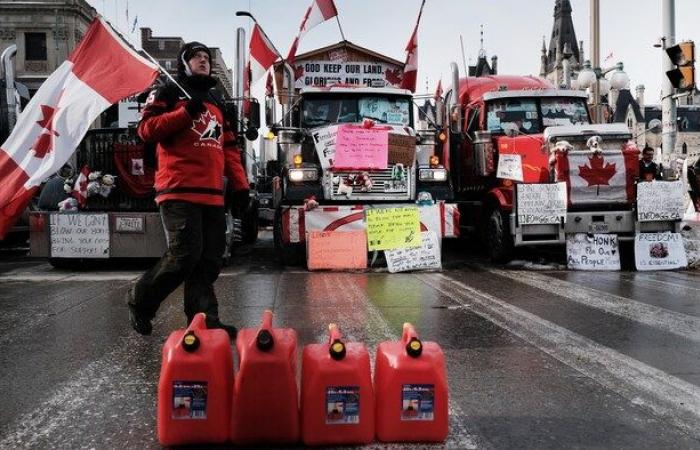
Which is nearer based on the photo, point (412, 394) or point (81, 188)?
point (412, 394)

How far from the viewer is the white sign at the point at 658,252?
10.2 metres

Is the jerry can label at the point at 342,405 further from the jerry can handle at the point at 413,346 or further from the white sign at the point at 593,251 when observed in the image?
the white sign at the point at 593,251

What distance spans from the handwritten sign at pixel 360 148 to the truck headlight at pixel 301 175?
1.21 feet

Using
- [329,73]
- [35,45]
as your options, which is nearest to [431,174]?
[329,73]

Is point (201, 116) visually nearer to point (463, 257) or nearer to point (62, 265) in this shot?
point (62, 265)

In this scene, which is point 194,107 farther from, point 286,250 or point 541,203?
point 541,203

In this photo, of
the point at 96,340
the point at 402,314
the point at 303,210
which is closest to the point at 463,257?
the point at 303,210

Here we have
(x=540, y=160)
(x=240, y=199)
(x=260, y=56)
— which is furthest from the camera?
(x=260, y=56)

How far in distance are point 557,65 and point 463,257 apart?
107747mm

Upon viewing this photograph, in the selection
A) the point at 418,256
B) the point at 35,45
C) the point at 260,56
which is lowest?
the point at 418,256

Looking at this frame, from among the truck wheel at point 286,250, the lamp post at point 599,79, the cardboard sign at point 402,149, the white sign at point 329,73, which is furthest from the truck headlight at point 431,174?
the lamp post at point 599,79

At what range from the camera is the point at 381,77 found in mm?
12484

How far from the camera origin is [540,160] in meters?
10.5

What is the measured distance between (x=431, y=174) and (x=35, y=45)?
46.7 m
